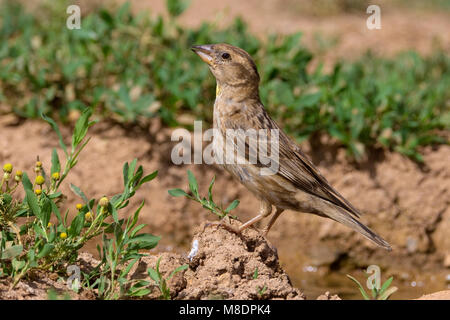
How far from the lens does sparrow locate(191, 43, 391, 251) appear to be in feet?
15.3

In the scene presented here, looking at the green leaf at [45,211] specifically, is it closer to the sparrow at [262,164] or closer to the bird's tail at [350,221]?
the sparrow at [262,164]

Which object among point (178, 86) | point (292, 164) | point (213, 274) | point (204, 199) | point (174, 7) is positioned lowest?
point (213, 274)

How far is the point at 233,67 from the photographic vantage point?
16.8 ft

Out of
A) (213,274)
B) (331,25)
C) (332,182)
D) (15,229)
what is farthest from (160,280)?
(331,25)

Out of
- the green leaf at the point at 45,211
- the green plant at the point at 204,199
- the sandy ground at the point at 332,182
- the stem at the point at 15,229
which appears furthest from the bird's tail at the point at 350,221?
the stem at the point at 15,229

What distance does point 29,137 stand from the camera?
21.1 ft

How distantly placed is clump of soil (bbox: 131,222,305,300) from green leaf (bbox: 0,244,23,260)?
72 centimetres

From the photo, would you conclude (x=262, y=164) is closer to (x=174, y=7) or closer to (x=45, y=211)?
(x=45, y=211)

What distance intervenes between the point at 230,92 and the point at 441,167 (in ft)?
8.30

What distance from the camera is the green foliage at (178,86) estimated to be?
6.48 meters

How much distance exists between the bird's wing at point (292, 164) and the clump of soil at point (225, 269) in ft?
1.85

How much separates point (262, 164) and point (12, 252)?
1.87 meters

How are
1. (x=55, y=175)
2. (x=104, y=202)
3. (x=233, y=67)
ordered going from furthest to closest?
(x=233, y=67)
(x=55, y=175)
(x=104, y=202)

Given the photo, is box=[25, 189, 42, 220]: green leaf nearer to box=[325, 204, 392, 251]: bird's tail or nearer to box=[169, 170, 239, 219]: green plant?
box=[169, 170, 239, 219]: green plant
